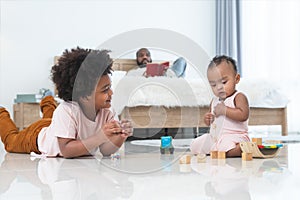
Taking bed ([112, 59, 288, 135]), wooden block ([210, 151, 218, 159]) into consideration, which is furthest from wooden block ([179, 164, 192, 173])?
bed ([112, 59, 288, 135])

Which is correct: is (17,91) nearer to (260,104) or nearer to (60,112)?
(260,104)

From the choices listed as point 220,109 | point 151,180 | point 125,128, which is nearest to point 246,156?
point 220,109

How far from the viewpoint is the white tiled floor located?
0.74m

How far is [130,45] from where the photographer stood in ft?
4.16

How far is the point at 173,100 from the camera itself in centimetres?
239

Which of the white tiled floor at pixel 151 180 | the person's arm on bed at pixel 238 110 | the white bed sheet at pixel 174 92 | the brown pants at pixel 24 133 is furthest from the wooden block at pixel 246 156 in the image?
the brown pants at pixel 24 133

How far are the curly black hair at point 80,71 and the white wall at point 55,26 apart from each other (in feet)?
8.61

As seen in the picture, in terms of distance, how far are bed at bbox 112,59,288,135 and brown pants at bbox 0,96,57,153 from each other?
1.14 ft

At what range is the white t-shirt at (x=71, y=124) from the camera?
55.2 inches

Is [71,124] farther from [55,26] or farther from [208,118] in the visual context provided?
[55,26]

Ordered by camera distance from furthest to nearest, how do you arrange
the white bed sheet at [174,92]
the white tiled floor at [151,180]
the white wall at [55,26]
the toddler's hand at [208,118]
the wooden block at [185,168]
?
the white wall at [55,26]
the white bed sheet at [174,92]
the toddler's hand at [208,118]
the wooden block at [185,168]
the white tiled floor at [151,180]

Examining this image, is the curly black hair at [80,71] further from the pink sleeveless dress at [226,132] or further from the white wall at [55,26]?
the white wall at [55,26]

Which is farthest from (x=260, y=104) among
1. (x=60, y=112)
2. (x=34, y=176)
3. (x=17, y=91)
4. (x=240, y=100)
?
(x=17, y=91)

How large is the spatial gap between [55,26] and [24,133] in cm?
260
